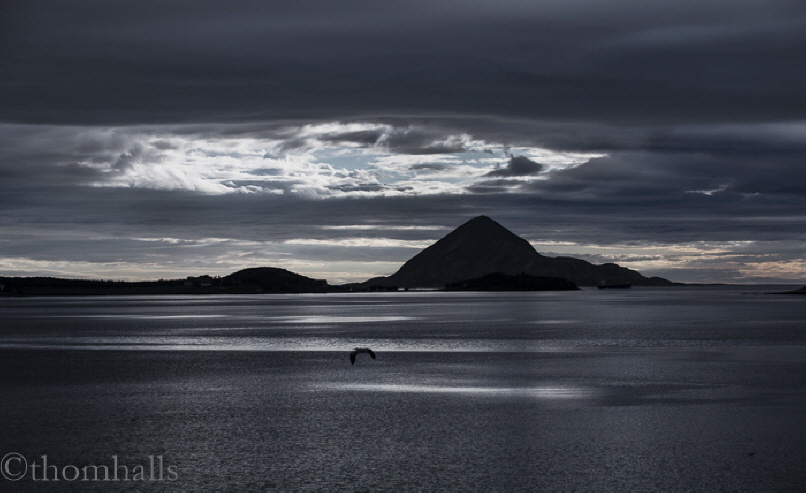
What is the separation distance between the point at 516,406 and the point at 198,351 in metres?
31.7

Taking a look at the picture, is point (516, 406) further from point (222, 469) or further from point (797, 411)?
point (222, 469)

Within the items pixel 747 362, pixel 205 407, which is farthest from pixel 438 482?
pixel 747 362

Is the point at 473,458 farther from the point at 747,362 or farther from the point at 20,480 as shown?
the point at 747,362

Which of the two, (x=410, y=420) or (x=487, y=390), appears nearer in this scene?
(x=410, y=420)

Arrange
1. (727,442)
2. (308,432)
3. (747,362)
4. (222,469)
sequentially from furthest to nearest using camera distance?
(747,362) < (308,432) < (727,442) < (222,469)

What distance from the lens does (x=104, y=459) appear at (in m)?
21.1

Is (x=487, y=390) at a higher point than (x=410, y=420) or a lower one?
higher

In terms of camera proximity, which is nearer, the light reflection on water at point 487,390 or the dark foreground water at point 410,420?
the dark foreground water at point 410,420

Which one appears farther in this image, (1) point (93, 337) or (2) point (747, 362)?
(1) point (93, 337)

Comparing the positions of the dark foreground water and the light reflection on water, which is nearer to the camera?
the dark foreground water

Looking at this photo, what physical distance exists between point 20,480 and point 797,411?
77.5 feet

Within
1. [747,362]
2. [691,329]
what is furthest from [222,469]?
[691,329]

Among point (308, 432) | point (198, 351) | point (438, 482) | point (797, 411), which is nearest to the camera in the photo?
point (438, 482)

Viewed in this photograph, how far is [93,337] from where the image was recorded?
71750 mm
